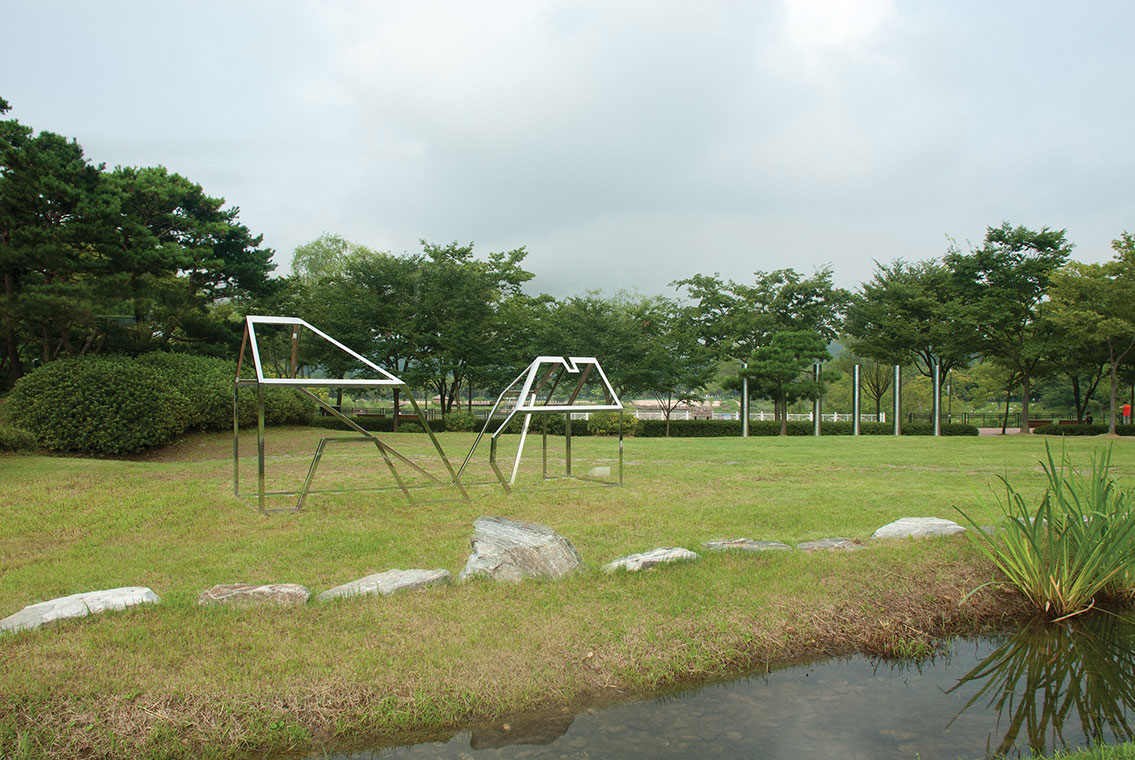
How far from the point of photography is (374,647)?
3.79m

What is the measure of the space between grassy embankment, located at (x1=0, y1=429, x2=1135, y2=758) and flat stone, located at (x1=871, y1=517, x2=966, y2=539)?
0.99 ft

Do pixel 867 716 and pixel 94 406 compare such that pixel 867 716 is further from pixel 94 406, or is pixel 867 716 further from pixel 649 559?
pixel 94 406

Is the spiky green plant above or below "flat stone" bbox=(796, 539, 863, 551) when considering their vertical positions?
above

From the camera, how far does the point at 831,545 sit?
5922 millimetres

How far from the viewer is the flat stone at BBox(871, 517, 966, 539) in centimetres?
619

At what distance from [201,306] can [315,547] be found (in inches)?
635

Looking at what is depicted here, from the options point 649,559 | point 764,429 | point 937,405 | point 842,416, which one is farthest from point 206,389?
point 842,416

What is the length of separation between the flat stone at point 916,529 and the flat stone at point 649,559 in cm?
196

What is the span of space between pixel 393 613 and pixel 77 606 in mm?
1815

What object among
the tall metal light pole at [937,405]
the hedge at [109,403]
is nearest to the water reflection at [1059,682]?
the hedge at [109,403]

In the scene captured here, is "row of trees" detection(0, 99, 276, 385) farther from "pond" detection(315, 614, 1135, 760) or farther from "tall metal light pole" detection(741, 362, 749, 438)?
"tall metal light pole" detection(741, 362, 749, 438)

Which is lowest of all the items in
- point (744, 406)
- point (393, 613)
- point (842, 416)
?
point (393, 613)

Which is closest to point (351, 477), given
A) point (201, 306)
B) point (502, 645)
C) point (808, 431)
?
point (502, 645)

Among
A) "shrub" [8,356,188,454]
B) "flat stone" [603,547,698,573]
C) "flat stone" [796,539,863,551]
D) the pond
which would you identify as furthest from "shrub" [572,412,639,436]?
the pond
